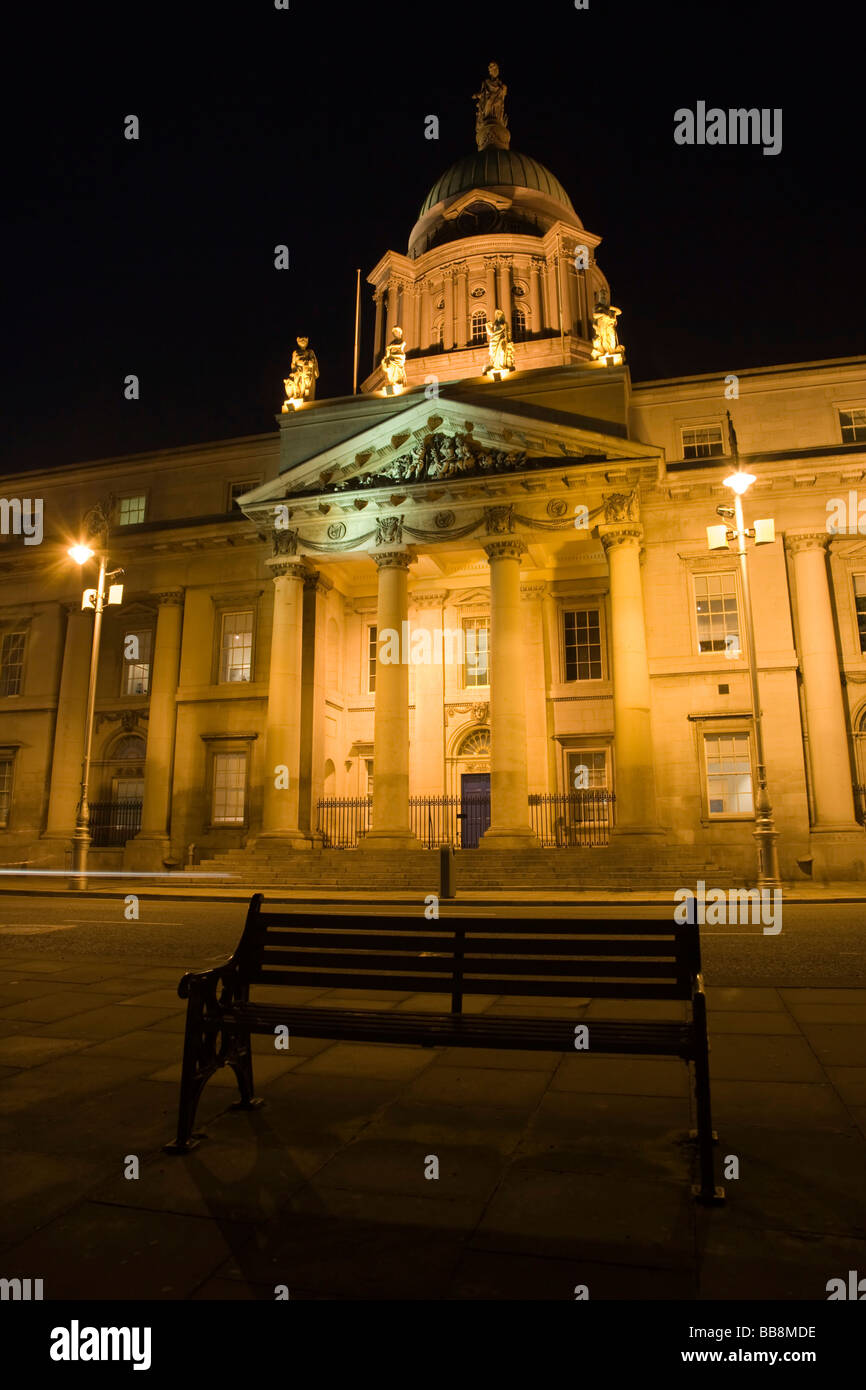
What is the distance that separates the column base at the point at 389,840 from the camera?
26.5 metres

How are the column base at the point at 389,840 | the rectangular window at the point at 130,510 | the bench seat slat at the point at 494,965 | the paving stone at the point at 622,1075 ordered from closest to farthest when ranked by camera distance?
1. the bench seat slat at the point at 494,965
2. the paving stone at the point at 622,1075
3. the column base at the point at 389,840
4. the rectangular window at the point at 130,510

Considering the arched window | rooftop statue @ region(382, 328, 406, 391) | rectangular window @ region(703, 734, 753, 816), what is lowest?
rectangular window @ region(703, 734, 753, 816)

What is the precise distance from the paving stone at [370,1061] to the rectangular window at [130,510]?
34.4m

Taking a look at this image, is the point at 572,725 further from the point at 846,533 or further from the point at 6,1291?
the point at 6,1291

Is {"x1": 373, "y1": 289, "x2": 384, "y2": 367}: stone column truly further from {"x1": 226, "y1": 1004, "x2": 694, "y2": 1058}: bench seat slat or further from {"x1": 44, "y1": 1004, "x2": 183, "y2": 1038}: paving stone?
{"x1": 226, "y1": 1004, "x2": 694, "y2": 1058}: bench seat slat

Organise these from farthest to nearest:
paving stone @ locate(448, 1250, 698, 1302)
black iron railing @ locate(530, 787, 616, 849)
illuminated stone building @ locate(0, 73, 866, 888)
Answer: black iron railing @ locate(530, 787, 616, 849) < illuminated stone building @ locate(0, 73, 866, 888) < paving stone @ locate(448, 1250, 698, 1302)

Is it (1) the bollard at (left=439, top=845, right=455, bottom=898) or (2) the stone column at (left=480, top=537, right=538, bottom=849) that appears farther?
(2) the stone column at (left=480, top=537, right=538, bottom=849)

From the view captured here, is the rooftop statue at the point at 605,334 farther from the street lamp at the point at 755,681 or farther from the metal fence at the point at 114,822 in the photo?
the metal fence at the point at 114,822

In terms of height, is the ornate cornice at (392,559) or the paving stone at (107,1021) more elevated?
the ornate cornice at (392,559)

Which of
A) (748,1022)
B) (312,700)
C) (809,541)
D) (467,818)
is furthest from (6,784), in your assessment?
(748,1022)

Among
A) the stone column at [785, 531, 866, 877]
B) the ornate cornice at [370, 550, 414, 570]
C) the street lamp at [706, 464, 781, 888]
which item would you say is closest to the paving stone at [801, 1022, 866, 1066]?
the street lamp at [706, 464, 781, 888]

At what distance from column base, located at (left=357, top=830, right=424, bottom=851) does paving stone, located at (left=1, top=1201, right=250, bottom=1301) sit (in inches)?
910

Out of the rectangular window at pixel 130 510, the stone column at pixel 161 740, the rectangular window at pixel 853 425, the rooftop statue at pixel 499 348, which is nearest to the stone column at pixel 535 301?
the rooftop statue at pixel 499 348

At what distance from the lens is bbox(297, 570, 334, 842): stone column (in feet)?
98.2
